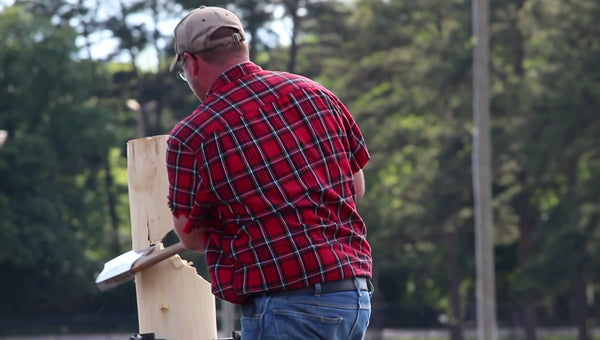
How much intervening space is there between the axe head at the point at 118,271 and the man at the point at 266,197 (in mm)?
682

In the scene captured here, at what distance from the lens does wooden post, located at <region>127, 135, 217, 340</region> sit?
4.40 m

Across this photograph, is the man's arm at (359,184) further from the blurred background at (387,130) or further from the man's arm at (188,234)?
the blurred background at (387,130)

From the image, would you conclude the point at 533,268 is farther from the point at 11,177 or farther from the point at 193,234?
the point at 193,234

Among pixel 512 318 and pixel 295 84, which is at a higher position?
pixel 295 84

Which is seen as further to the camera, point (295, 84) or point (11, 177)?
point (11, 177)

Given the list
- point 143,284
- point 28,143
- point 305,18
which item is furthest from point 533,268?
point 143,284

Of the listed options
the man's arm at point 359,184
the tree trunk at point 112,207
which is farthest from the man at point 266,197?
the tree trunk at point 112,207

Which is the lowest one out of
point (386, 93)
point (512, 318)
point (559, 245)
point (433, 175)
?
point (512, 318)

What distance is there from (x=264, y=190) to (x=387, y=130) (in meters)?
29.0

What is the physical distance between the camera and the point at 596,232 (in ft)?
94.4

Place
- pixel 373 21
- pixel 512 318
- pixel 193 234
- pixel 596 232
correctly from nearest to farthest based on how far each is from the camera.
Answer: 1. pixel 193 234
2. pixel 596 232
3. pixel 512 318
4. pixel 373 21

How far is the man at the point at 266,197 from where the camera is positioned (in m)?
3.29

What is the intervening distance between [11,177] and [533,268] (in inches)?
597

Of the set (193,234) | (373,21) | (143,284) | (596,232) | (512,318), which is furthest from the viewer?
(373,21)
